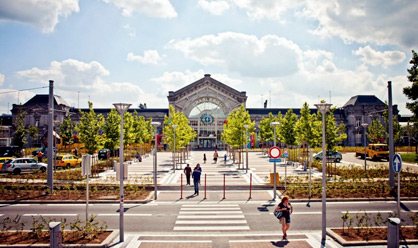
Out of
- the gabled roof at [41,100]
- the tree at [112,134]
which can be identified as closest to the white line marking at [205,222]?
the tree at [112,134]

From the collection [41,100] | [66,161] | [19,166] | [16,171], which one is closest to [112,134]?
[66,161]

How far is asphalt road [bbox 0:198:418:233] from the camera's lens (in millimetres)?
14008

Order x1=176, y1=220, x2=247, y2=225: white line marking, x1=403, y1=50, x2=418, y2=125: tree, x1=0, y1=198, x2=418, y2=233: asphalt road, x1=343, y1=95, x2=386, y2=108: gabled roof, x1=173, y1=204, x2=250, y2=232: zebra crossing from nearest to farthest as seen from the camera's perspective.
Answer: x1=173, y1=204, x2=250, y2=232: zebra crossing → x1=0, y1=198, x2=418, y2=233: asphalt road → x1=176, y1=220, x2=247, y2=225: white line marking → x1=403, y1=50, x2=418, y2=125: tree → x1=343, y1=95, x2=386, y2=108: gabled roof

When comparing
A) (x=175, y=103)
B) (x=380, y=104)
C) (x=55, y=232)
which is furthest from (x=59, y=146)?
(x=380, y=104)

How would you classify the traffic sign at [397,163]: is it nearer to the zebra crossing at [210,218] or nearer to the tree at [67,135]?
the zebra crossing at [210,218]

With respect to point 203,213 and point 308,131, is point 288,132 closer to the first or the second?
point 308,131

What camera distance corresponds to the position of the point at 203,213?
16156mm

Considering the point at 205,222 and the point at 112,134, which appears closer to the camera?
the point at 205,222

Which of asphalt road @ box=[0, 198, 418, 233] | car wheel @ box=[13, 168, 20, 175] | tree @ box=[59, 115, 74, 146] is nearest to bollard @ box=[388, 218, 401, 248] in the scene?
asphalt road @ box=[0, 198, 418, 233]

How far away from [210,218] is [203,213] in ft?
3.30

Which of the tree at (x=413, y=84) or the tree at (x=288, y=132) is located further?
the tree at (x=288, y=132)

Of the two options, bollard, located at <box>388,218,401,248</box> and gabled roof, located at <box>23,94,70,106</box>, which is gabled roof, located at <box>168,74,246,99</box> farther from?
bollard, located at <box>388,218,401,248</box>

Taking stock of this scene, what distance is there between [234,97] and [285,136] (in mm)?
41390

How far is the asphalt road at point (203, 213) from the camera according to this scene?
14.0 metres
